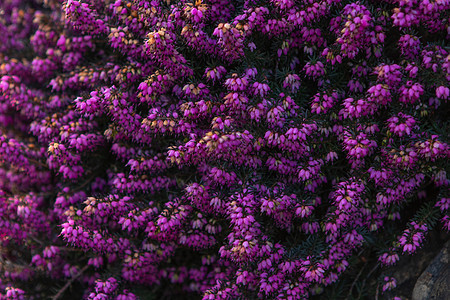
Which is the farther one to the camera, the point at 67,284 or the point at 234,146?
the point at 67,284

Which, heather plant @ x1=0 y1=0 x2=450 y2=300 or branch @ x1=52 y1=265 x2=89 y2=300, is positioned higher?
heather plant @ x1=0 y1=0 x2=450 y2=300

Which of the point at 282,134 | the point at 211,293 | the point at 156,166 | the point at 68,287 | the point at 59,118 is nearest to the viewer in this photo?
the point at 282,134

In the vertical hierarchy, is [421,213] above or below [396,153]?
below

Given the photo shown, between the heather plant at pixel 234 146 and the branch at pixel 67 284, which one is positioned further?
the branch at pixel 67 284

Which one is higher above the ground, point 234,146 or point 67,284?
point 234,146

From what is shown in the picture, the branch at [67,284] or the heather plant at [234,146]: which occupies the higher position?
the heather plant at [234,146]

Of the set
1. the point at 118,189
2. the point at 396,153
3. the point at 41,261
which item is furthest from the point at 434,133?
the point at 41,261

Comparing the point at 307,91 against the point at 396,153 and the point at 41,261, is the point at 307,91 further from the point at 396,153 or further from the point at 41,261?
the point at 41,261

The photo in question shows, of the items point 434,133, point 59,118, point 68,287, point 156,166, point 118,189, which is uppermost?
point 434,133
